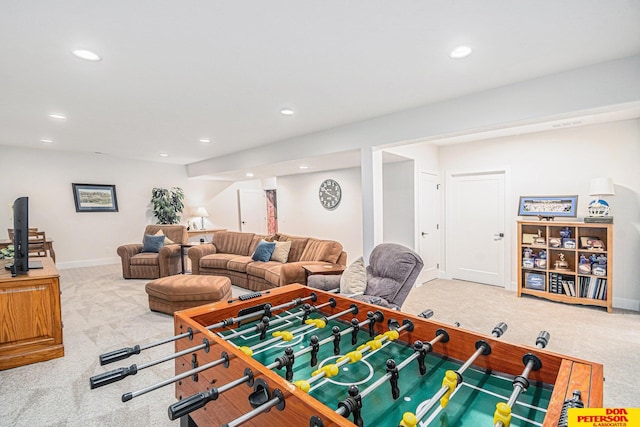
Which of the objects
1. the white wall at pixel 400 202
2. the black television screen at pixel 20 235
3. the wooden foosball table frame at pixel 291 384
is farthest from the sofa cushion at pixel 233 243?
the wooden foosball table frame at pixel 291 384

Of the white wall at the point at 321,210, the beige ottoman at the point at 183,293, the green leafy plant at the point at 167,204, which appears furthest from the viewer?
the green leafy plant at the point at 167,204

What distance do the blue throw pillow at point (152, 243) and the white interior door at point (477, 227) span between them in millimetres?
5356

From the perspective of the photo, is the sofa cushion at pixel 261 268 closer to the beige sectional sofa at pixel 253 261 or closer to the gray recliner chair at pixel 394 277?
the beige sectional sofa at pixel 253 261

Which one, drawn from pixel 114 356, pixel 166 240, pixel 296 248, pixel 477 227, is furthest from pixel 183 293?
pixel 477 227

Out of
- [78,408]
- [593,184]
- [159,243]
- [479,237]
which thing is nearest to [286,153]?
[159,243]

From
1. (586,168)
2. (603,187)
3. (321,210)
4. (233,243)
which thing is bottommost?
(233,243)

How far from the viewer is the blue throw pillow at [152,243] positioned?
5648 mm

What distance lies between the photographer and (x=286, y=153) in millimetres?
5000

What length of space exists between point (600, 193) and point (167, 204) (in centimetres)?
797

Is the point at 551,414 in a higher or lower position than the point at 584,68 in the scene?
lower

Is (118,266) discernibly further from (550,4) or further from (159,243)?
(550,4)

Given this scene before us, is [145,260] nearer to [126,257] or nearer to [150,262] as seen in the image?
[150,262]

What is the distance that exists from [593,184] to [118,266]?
27.7ft

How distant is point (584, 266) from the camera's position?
393 centimetres
